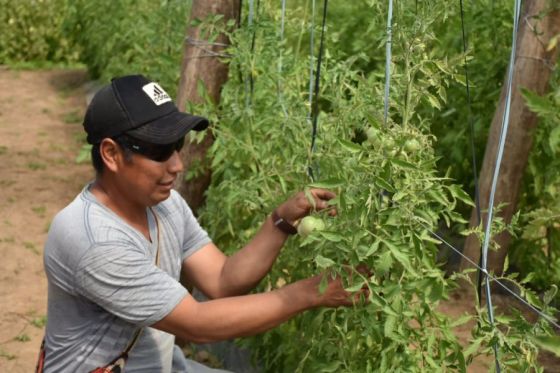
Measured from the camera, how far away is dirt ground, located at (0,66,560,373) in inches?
191

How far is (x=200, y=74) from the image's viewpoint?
453 cm

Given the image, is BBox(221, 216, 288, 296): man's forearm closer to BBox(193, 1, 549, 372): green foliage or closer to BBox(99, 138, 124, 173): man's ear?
BBox(193, 1, 549, 372): green foliage

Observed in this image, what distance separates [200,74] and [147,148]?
1.87 m

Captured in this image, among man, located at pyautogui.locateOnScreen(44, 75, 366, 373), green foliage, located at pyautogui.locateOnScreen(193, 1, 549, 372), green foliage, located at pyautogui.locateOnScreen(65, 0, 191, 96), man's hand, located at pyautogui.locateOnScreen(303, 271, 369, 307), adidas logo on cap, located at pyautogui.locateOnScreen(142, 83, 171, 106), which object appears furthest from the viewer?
green foliage, located at pyautogui.locateOnScreen(65, 0, 191, 96)

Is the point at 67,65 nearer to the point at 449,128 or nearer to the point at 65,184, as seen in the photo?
the point at 65,184

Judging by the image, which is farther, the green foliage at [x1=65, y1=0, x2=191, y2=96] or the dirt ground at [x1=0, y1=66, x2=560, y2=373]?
the green foliage at [x1=65, y1=0, x2=191, y2=96]

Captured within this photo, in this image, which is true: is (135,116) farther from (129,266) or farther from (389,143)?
(389,143)

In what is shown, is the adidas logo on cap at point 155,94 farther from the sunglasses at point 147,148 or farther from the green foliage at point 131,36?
the green foliage at point 131,36

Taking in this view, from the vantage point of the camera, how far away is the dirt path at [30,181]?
4.94 metres

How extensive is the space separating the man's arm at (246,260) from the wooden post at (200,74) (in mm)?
1323

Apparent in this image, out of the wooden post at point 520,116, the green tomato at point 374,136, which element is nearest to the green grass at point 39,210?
the wooden post at point 520,116

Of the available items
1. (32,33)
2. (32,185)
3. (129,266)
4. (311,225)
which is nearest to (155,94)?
(129,266)

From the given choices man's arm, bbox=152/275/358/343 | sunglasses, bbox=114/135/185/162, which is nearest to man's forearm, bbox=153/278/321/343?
man's arm, bbox=152/275/358/343

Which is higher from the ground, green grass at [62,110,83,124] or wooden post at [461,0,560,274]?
wooden post at [461,0,560,274]
